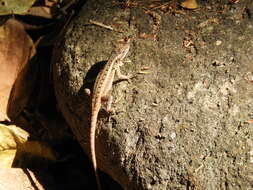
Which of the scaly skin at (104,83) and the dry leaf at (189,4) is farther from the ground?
the dry leaf at (189,4)

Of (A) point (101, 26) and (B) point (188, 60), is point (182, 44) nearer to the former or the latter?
(B) point (188, 60)

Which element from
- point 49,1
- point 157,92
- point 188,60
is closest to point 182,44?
point 188,60

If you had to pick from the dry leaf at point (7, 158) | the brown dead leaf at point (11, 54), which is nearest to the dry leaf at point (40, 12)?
the brown dead leaf at point (11, 54)

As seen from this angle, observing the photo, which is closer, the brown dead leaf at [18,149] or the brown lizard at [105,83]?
the brown lizard at [105,83]

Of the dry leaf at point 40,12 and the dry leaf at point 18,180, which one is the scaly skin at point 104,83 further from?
the dry leaf at point 40,12

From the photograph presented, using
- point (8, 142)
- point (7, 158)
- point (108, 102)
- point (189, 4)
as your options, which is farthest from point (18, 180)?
point (189, 4)

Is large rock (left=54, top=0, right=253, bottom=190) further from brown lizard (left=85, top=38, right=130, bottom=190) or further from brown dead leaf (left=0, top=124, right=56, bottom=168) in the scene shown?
brown dead leaf (left=0, top=124, right=56, bottom=168)

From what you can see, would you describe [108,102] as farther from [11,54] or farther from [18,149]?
[11,54]
